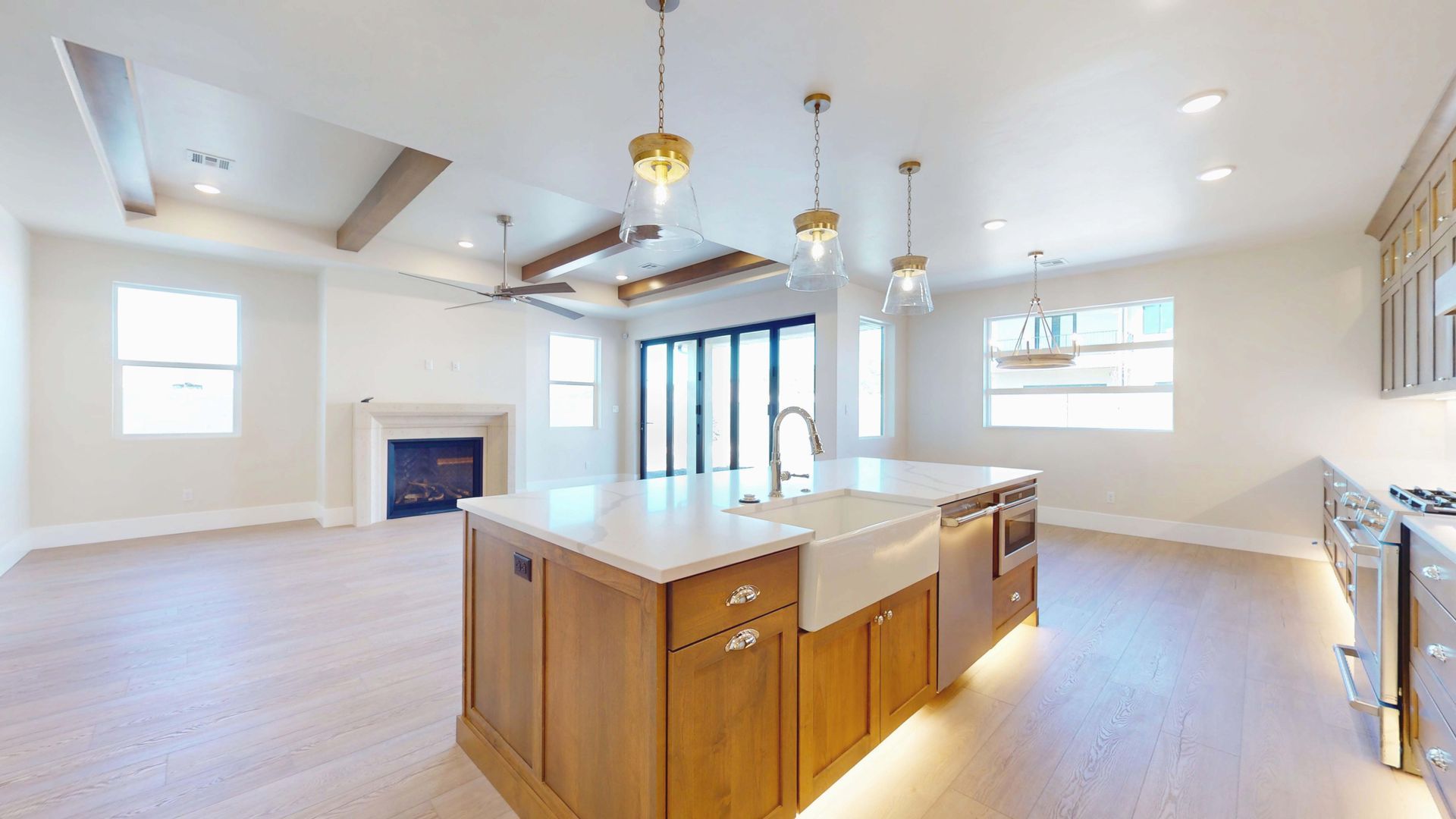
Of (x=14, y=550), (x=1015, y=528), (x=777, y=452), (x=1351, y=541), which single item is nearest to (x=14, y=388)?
(x=14, y=550)

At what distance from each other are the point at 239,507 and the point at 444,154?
15.6ft

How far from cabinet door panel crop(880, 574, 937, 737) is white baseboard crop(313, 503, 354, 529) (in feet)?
18.8

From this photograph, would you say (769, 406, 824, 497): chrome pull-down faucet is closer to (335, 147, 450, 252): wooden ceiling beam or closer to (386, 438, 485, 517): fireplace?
(335, 147, 450, 252): wooden ceiling beam

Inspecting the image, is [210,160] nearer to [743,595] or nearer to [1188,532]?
[743,595]

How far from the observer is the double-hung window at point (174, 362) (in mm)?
4906

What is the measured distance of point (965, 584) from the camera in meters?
2.35

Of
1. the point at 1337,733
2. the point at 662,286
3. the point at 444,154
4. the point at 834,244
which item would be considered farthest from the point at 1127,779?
the point at 662,286

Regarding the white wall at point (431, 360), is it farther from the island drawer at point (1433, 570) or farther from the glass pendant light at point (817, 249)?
the island drawer at point (1433, 570)

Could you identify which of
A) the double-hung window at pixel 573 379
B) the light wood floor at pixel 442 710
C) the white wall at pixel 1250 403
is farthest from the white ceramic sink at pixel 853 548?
the double-hung window at pixel 573 379

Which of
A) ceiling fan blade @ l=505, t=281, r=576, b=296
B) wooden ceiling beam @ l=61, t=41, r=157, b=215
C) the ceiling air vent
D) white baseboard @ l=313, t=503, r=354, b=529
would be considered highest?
the ceiling air vent

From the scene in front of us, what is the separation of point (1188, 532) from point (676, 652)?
5639mm

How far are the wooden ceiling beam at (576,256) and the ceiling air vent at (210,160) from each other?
8.40 feet

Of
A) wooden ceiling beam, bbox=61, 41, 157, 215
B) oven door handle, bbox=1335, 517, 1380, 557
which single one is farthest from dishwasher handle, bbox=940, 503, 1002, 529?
wooden ceiling beam, bbox=61, 41, 157, 215

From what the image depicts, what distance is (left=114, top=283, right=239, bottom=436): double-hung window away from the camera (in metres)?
4.91
